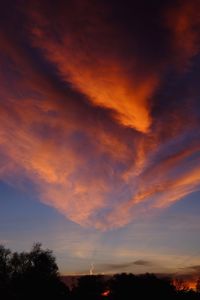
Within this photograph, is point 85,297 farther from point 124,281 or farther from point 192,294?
point 192,294

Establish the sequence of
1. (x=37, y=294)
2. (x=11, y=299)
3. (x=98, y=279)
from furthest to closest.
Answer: (x=98, y=279)
(x=37, y=294)
(x=11, y=299)

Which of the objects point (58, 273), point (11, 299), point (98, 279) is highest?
point (58, 273)

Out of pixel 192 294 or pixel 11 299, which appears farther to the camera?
pixel 192 294

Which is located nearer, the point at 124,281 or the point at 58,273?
the point at 124,281

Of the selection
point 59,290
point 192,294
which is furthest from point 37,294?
point 192,294

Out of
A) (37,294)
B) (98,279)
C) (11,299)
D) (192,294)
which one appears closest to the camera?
(11,299)

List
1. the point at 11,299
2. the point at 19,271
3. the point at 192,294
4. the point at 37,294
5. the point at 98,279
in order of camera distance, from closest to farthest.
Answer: the point at 11,299 → the point at 37,294 → the point at 192,294 → the point at 98,279 → the point at 19,271

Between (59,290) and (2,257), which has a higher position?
(2,257)

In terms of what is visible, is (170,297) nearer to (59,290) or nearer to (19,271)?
(59,290)

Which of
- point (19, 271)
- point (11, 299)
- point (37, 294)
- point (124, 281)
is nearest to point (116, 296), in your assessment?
point (124, 281)

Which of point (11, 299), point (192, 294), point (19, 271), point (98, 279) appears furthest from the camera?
point (19, 271)

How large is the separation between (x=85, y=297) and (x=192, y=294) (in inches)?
532

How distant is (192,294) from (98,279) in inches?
510

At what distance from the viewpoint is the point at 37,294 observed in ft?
162
